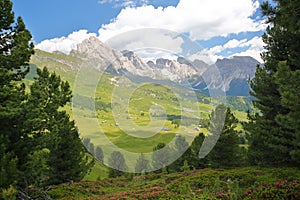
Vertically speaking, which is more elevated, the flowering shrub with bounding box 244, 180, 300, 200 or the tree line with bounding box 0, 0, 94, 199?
the tree line with bounding box 0, 0, 94, 199

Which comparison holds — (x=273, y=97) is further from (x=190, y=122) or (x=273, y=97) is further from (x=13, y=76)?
(x=13, y=76)

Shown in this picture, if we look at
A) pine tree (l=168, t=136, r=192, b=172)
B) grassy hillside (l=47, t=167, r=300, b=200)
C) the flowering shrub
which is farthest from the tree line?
pine tree (l=168, t=136, r=192, b=172)

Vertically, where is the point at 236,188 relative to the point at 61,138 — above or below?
below

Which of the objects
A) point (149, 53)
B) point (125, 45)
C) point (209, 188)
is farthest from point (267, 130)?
point (125, 45)

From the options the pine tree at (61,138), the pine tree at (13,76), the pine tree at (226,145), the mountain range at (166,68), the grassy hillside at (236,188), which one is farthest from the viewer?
the pine tree at (226,145)

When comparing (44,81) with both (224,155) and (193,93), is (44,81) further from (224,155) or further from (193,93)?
(224,155)

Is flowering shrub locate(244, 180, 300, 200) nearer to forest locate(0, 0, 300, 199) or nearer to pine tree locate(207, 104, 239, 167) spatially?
forest locate(0, 0, 300, 199)

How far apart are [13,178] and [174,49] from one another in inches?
447

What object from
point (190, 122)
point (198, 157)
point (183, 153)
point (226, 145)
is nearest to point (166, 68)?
point (190, 122)

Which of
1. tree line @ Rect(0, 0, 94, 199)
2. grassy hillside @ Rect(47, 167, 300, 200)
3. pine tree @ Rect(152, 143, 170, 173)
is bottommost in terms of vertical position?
pine tree @ Rect(152, 143, 170, 173)

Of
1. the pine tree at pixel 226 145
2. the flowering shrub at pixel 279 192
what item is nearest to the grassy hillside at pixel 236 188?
the flowering shrub at pixel 279 192

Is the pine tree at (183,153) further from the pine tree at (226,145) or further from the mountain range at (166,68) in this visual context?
the mountain range at (166,68)

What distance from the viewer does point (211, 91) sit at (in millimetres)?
15930

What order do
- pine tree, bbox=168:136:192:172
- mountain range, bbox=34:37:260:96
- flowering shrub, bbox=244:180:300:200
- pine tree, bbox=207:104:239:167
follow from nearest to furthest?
flowering shrub, bbox=244:180:300:200 → mountain range, bbox=34:37:260:96 → pine tree, bbox=207:104:239:167 → pine tree, bbox=168:136:192:172
